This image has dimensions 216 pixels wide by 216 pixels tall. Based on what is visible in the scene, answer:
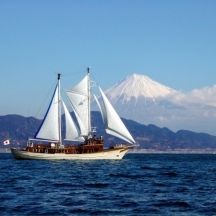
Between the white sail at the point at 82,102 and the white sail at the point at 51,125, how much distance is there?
3972mm

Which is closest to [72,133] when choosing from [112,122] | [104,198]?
[112,122]

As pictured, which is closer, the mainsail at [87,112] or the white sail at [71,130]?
the mainsail at [87,112]

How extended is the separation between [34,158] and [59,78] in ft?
65.4

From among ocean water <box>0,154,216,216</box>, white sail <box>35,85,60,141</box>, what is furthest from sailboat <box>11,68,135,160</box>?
ocean water <box>0,154,216,216</box>

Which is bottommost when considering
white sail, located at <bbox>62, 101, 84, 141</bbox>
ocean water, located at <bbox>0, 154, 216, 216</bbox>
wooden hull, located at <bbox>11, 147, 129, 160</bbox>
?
ocean water, located at <bbox>0, 154, 216, 216</bbox>

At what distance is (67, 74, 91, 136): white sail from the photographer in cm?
13962

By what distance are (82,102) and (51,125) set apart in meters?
9.07

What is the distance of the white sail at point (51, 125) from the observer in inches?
5394

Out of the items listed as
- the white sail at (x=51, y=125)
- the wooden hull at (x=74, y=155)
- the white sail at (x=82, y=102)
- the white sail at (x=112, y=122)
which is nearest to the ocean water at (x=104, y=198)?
the white sail at (x=112, y=122)

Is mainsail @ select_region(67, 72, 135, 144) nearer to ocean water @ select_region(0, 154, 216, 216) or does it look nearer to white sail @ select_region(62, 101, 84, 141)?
white sail @ select_region(62, 101, 84, 141)

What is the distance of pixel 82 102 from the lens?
140750mm

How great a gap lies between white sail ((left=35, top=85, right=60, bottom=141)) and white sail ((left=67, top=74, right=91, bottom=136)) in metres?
3.97

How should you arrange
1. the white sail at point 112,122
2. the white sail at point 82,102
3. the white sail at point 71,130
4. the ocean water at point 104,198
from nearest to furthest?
the ocean water at point 104,198
the white sail at point 112,122
the white sail at point 71,130
the white sail at point 82,102

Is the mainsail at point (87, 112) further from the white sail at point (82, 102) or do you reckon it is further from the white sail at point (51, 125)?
the white sail at point (51, 125)
